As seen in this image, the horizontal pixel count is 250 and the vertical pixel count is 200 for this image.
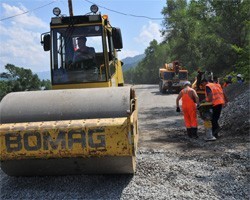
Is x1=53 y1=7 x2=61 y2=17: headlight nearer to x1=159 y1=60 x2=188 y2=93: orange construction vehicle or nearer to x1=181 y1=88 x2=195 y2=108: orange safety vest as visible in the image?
x1=181 y1=88 x2=195 y2=108: orange safety vest

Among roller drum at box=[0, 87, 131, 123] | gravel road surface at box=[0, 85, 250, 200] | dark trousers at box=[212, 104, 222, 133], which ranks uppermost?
roller drum at box=[0, 87, 131, 123]

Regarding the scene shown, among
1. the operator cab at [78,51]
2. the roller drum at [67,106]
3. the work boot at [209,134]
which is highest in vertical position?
the operator cab at [78,51]

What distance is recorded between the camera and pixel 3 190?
16.9 feet

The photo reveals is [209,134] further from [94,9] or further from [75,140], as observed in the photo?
[75,140]

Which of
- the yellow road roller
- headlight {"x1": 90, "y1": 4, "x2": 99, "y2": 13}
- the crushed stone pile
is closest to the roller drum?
the yellow road roller

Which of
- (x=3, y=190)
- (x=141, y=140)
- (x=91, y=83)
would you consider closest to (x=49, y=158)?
(x=3, y=190)

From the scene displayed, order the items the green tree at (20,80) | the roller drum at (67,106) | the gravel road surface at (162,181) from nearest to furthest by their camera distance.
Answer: the gravel road surface at (162,181) → the roller drum at (67,106) → the green tree at (20,80)

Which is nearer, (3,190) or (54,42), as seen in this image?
(3,190)

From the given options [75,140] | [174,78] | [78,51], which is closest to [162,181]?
[75,140]

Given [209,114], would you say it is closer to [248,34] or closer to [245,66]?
[245,66]

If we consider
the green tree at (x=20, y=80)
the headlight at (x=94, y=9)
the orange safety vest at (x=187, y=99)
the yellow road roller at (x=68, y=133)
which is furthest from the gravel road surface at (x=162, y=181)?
the green tree at (x=20, y=80)

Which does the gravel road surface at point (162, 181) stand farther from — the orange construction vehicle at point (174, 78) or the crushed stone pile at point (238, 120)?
the orange construction vehicle at point (174, 78)

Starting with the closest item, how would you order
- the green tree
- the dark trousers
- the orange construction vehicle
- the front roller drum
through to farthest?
the front roller drum
the dark trousers
the orange construction vehicle
the green tree

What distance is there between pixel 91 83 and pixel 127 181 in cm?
233
